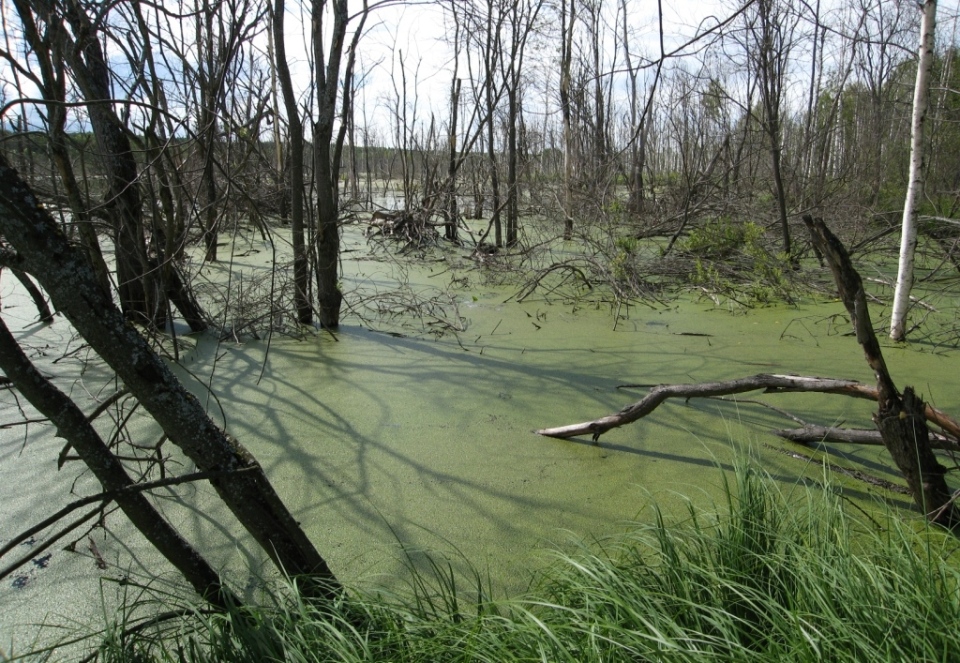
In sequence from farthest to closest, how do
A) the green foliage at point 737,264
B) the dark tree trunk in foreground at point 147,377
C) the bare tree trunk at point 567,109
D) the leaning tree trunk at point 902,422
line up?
the bare tree trunk at point 567,109
the green foliage at point 737,264
the leaning tree trunk at point 902,422
the dark tree trunk in foreground at point 147,377

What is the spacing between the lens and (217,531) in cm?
202

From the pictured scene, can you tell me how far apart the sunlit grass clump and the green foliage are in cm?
366

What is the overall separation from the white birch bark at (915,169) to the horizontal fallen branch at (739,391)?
1848mm

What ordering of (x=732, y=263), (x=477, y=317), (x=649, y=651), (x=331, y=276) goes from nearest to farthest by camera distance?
1. (x=649, y=651)
2. (x=331, y=276)
3. (x=477, y=317)
4. (x=732, y=263)

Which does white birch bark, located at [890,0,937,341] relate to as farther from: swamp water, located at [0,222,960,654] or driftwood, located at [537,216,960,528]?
driftwood, located at [537,216,960,528]

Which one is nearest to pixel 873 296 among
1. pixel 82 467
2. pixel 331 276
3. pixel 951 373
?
pixel 951 373

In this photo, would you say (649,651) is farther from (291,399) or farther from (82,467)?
(291,399)

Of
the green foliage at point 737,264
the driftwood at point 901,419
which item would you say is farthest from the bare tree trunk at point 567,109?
the driftwood at point 901,419

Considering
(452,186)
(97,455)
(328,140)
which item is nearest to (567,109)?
(452,186)

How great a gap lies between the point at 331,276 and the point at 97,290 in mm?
3006

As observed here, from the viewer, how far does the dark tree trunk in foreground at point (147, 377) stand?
112cm

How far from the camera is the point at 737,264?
18.7 feet

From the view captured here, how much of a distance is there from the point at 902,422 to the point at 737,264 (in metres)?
4.03

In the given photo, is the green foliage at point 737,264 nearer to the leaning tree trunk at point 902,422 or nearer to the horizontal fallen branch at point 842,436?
the horizontal fallen branch at point 842,436
